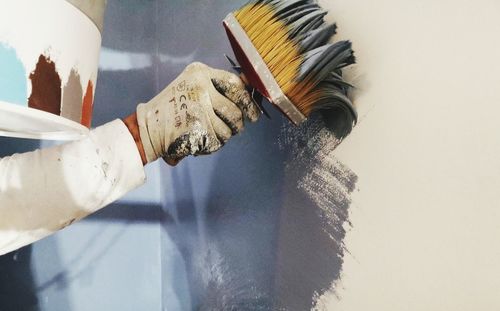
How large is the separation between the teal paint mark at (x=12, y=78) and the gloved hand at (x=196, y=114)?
1.01 ft

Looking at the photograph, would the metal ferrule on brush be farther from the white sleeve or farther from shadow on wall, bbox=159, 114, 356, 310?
the white sleeve

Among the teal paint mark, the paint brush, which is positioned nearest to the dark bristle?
the paint brush

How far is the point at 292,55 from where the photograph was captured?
825 millimetres

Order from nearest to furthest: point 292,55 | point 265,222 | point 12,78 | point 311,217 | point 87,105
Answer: point 12,78 < point 87,105 < point 292,55 < point 311,217 < point 265,222

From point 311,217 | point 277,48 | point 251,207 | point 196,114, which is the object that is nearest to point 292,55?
point 277,48

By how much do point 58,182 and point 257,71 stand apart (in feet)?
1.19

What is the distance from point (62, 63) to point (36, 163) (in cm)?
29

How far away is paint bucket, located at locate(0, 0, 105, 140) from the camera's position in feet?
1.93

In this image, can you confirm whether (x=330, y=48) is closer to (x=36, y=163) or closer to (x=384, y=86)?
(x=384, y=86)

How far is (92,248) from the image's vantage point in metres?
1.41

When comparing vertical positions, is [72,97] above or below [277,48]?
below

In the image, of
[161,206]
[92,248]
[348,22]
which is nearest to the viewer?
[348,22]

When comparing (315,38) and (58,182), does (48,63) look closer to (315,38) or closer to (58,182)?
(58,182)

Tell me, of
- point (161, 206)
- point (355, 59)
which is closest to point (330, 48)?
point (355, 59)
